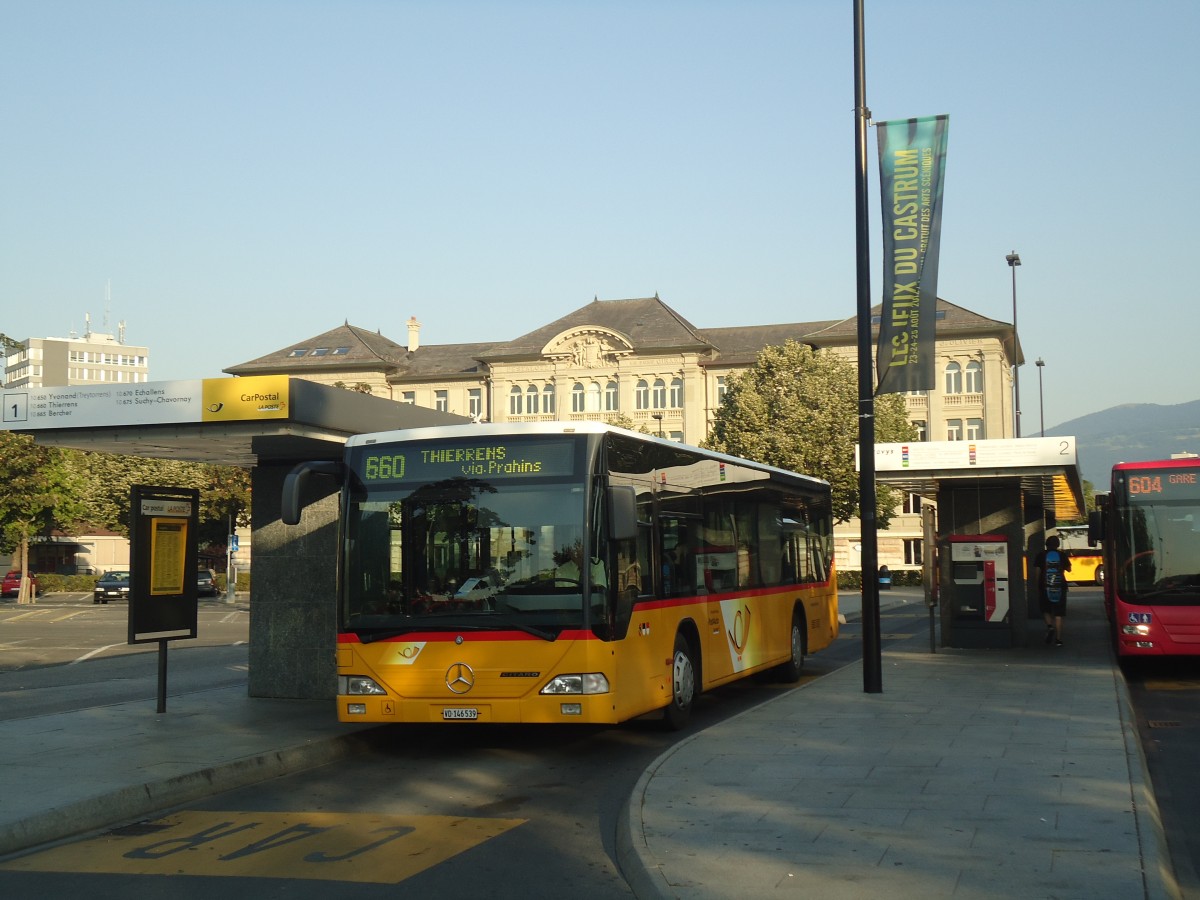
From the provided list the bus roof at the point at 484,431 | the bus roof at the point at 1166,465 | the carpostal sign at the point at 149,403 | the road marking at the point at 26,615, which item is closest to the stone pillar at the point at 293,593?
the carpostal sign at the point at 149,403

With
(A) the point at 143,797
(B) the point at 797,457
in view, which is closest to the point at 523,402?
(B) the point at 797,457

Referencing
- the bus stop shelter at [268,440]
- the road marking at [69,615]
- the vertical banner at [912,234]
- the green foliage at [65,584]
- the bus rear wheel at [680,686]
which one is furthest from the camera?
the green foliage at [65,584]

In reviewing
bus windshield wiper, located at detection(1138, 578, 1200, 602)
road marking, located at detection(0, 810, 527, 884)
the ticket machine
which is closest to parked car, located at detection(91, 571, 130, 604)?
the ticket machine

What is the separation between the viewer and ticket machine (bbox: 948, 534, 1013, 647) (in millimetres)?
21266

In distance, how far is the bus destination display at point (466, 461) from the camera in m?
11.1

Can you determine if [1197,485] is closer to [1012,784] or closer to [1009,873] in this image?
[1012,784]

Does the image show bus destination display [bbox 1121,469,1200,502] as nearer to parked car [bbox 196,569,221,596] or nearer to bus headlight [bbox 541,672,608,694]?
bus headlight [bbox 541,672,608,694]

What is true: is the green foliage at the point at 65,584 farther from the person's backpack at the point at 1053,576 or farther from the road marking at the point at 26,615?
the person's backpack at the point at 1053,576

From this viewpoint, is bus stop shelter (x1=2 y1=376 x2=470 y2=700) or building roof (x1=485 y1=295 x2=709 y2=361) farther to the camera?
building roof (x1=485 y1=295 x2=709 y2=361)

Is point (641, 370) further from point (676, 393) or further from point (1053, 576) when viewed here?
point (1053, 576)

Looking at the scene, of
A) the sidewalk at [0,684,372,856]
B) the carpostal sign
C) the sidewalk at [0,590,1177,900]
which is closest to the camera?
the sidewalk at [0,590,1177,900]

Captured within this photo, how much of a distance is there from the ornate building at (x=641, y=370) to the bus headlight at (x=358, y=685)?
69.5m

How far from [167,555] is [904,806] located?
825cm

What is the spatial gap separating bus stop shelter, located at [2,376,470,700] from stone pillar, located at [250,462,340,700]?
0.01 metres
